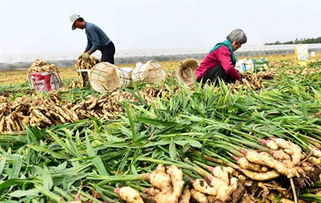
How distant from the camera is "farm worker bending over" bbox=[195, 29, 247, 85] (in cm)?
405

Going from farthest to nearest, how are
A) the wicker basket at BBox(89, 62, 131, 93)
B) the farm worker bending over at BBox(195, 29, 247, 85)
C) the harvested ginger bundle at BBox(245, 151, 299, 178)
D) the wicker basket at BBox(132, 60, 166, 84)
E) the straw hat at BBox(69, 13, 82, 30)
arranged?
the straw hat at BBox(69, 13, 82, 30), the wicker basket at BBox(132, 60, 166, 84), the wicker basket at BBox(89, 62, 131, 93), the farm worker bending over at BBox(195, 29, 247, 85), the harvested ginger bundle at BBox(245, 151, 299, 178)

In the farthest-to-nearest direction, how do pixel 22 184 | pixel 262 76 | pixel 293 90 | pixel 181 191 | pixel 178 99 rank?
pixel 262 76
pixel 293 90
pixel 178 99
pixel 22 184
pixel 181 191

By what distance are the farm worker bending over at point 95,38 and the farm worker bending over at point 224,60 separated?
2.52 meters

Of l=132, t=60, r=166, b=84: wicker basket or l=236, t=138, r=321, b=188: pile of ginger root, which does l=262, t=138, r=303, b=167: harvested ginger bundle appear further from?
l=132, t=60, r=166, b=84: wicker basket

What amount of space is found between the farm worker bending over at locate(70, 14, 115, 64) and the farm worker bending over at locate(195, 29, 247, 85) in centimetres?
252

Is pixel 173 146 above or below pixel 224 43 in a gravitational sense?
below

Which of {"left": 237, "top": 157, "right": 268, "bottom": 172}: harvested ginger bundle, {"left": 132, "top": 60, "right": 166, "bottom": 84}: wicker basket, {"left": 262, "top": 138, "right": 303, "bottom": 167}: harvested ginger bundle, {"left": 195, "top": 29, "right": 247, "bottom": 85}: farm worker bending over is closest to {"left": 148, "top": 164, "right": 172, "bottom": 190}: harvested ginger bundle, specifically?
{"left": 237, "top": 157, "right": 268, "bottom": 172}: harvested ginger bundle

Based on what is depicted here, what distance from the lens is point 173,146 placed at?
1.61 meters

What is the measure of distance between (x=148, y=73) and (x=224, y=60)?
2190 mm

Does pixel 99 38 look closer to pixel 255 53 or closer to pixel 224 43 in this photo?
pixel 224 43

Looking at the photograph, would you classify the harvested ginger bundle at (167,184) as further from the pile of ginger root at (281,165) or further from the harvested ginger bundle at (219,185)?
the pile of ginger root at (281,165)

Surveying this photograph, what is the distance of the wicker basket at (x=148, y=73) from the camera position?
230 inches

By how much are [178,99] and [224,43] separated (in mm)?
2011

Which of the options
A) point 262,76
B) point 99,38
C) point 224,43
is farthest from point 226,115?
point 99,38
